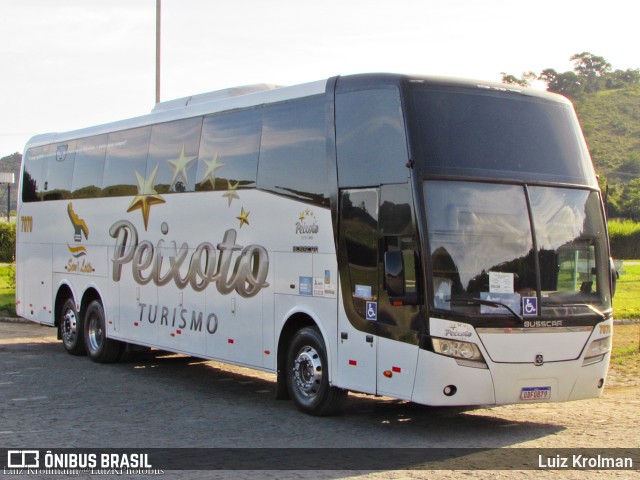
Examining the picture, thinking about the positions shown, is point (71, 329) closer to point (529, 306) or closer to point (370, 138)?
point (370, 138)

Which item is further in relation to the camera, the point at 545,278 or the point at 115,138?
the point at 115,138

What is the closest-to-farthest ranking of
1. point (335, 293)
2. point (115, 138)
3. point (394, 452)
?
point (394, 452)
point (335, 293)
point (115, 138)

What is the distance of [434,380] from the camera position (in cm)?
986

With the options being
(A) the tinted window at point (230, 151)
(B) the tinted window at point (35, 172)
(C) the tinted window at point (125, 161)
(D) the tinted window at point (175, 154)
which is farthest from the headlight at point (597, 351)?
(B) the tinted window at point (35, 172)

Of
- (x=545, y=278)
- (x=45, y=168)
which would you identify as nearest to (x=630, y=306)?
(x=45, y=168)

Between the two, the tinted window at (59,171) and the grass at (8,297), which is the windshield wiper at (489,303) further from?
the grass at (8,297)

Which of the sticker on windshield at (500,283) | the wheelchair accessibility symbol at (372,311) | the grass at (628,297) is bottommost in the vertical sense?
the grass at (628,297)

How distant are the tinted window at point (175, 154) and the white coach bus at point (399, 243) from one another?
0.11 meters

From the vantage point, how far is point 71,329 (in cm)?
1802

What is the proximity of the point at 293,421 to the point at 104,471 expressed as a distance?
3.10 meters

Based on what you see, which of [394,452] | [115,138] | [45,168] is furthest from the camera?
[45,168]

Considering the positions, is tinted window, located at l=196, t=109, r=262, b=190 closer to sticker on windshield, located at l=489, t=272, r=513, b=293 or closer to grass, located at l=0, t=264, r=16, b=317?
sticker on windshield, located at l=489, t=272, r=513, b=293

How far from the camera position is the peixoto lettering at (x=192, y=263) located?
42.1ft

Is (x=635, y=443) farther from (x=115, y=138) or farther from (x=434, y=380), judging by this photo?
(x=115, y=138)
